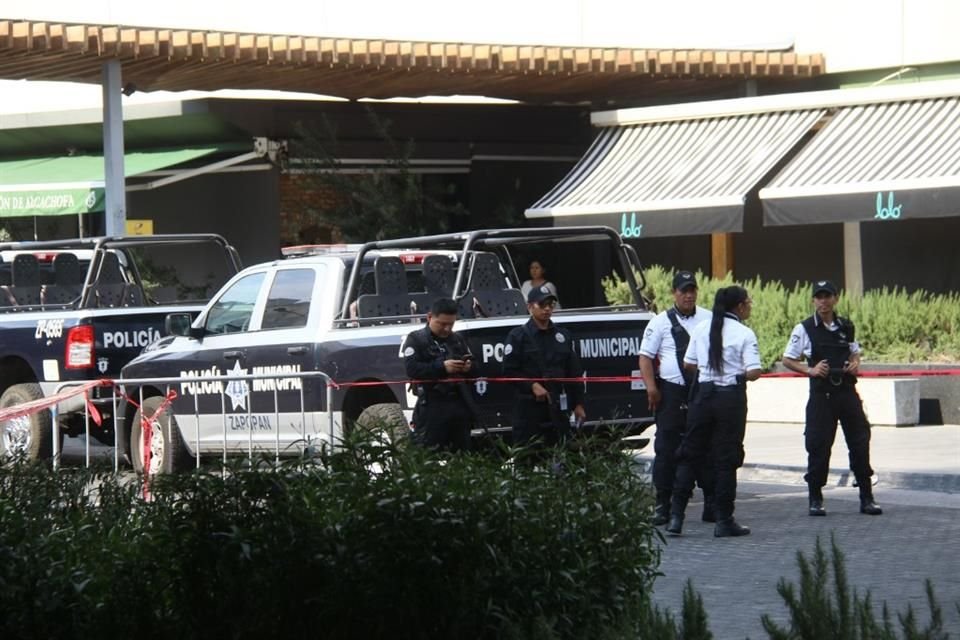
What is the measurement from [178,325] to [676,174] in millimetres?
10034

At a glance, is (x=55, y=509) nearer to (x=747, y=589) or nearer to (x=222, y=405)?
(x=747, y=589)

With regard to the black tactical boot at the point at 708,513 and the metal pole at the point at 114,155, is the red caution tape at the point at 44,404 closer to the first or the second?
the black tactical boot at the point at 708,513

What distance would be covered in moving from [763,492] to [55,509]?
26.8ft

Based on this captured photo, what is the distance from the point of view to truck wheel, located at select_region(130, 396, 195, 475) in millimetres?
14797

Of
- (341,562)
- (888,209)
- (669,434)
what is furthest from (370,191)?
(341,562)

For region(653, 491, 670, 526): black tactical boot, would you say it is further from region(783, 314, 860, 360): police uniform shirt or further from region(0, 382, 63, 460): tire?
region(0, 382, 63, 460): tire

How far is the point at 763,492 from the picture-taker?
46.5ft

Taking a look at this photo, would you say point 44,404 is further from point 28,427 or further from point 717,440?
point 717,440

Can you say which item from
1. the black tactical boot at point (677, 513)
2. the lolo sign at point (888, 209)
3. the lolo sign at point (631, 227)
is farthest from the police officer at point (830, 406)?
the lolo sign at point (631, 227)

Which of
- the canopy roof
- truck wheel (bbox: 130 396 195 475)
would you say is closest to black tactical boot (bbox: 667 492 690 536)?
truck wheel (bbox: 130 396 195 475)

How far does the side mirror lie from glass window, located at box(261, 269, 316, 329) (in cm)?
94

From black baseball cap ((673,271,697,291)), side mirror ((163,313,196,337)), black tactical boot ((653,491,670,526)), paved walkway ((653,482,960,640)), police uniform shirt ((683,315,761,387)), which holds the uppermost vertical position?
black baseball cap ((673,271,697,291))

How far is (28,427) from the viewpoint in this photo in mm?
15898

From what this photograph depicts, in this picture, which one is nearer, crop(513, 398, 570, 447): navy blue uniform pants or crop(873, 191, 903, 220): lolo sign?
crop(513, 398, 570, 447): navy blue uniform pants
